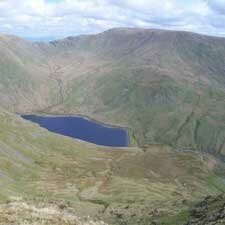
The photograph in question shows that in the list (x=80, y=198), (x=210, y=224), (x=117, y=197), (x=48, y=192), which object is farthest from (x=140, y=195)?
(x=210, y=224)

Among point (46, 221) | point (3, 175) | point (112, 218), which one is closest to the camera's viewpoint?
point (46, 221)

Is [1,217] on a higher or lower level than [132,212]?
higher

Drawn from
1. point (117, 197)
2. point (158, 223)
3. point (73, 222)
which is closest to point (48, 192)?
point (117, 197)

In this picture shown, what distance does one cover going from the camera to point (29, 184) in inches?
7687

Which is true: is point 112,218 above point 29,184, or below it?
above

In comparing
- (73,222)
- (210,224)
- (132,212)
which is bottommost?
(132,212)

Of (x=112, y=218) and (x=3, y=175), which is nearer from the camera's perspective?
(x=112, y=218)

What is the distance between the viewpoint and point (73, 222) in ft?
117

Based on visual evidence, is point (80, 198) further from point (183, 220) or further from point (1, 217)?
point (1, 217)

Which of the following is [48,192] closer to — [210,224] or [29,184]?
[29,184]

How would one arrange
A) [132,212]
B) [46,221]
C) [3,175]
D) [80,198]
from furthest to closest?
[3,175] → [80,198] → [132,212] → [46,221]

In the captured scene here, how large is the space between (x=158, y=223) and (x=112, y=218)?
14.8 m

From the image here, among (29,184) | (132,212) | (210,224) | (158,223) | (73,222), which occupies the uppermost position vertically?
(73,222)

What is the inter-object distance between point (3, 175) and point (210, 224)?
141983mm
